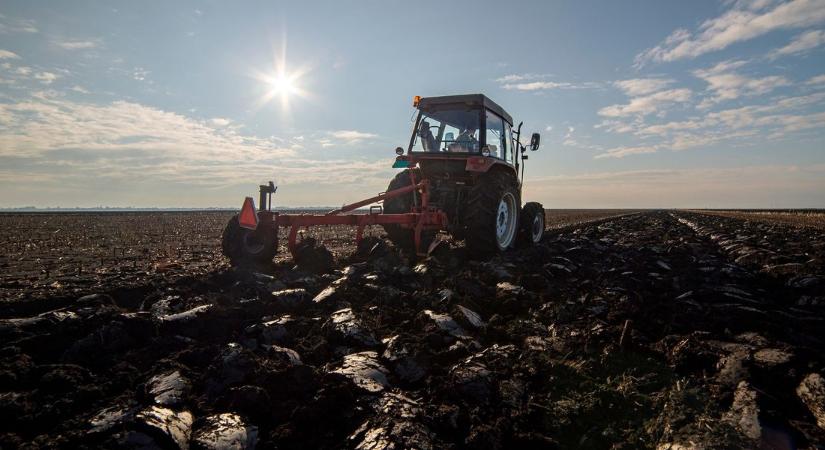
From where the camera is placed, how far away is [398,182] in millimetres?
7445

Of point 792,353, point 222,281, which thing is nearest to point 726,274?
point 792,353

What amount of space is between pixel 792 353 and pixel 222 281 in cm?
485

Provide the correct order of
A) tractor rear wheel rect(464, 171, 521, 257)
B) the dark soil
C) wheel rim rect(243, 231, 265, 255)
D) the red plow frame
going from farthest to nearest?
tractor rear wheel rect(464, 171, 521, 257) < wheel rim rect(243, 231, 265, 255) < the red plow frame < the dark soil

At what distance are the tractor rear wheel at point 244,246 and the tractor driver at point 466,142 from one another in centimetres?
318

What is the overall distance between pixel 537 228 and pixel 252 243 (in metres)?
5.32

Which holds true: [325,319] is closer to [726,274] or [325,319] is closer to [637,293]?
[637,293]

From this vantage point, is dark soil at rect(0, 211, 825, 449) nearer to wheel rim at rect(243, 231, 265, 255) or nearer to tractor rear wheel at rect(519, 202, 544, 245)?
wheel rim at rect(243, 231, 265, 255)

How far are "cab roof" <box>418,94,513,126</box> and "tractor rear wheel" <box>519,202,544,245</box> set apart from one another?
185 centimetres

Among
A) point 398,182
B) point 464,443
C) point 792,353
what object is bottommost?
point 464,443

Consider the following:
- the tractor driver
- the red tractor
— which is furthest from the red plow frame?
the tractor driver

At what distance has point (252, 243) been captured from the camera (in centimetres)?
592

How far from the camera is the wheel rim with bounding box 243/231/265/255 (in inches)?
→ 229

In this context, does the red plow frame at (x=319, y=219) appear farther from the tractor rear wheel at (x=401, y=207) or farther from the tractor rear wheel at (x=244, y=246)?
the tractor rear wheel at (x=401, y=207)

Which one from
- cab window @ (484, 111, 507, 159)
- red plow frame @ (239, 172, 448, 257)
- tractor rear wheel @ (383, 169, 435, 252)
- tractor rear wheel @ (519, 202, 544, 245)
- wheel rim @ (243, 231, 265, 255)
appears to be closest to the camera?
red plow frame @ (239, 172, 448, 257)
